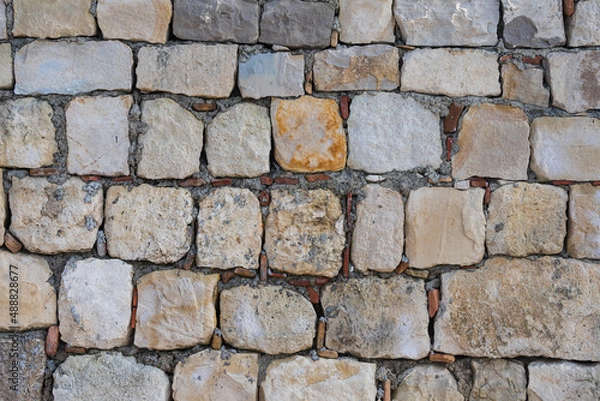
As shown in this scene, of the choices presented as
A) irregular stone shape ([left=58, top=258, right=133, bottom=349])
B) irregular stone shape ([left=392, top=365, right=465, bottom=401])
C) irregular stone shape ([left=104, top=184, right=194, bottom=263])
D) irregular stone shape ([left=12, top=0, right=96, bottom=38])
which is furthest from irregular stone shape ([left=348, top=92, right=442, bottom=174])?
irregular stone shape ([left=12, top=0, right=96, bottom=38])

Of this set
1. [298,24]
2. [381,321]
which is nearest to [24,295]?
[381,321]

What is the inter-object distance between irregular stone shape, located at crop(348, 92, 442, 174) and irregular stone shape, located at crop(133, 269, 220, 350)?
2.80 ft

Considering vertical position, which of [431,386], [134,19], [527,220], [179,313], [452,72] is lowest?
[431,386]

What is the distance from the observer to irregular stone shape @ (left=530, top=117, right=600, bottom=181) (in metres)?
2.34

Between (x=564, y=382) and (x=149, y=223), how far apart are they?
6.22 feet

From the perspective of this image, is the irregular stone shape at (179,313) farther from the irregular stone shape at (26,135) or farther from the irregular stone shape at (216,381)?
the irregular stone shape at (26,135)

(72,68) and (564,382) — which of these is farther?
(72,68)

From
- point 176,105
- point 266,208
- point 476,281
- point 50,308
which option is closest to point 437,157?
point 476,281

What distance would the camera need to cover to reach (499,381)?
2.30 meters

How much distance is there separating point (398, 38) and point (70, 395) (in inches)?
83.6

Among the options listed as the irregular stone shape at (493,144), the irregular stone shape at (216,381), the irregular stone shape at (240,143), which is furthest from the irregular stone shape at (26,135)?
the irregular stone shape at (493,144)

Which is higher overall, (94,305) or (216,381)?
(94,305)

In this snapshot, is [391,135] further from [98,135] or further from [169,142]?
[98,135]

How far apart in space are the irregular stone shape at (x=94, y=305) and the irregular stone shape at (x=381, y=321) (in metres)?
0.90
